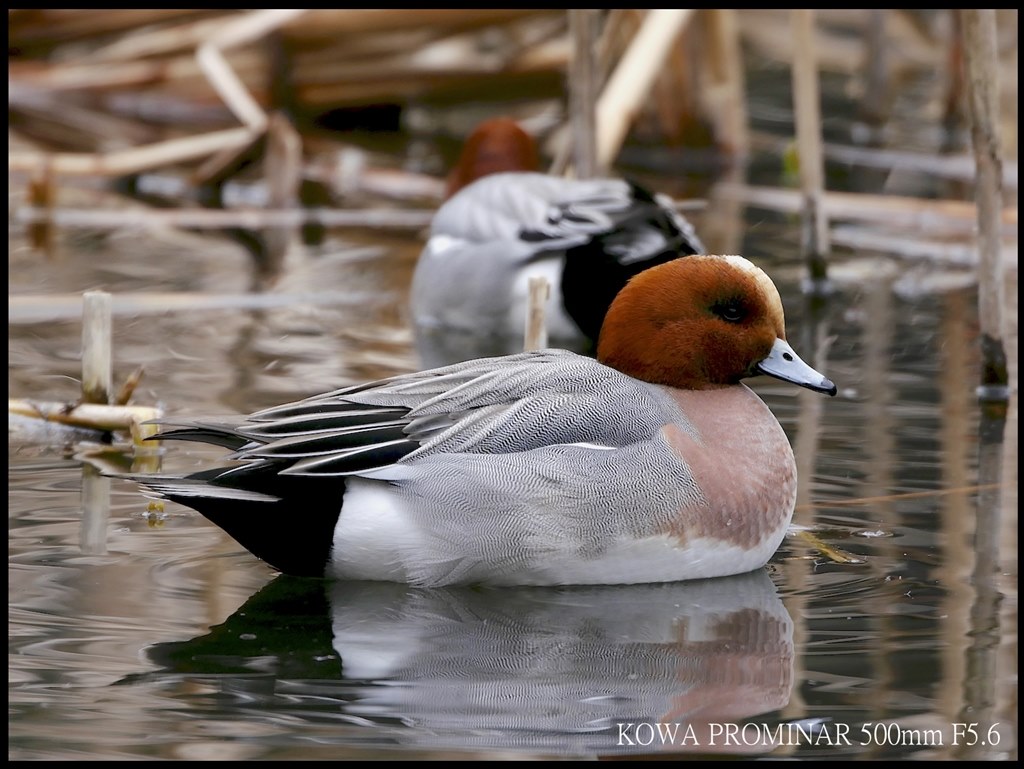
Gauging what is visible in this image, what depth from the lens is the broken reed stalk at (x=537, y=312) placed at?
16.8 ft

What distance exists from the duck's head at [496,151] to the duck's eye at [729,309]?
4.27 m

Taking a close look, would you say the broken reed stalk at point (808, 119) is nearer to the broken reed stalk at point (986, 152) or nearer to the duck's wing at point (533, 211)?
the duck's wing at point (533, 211)

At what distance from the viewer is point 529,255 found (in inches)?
279

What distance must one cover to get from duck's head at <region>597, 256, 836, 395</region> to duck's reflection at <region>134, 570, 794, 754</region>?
531 millimetres

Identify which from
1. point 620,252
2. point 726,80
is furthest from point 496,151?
point 726,80

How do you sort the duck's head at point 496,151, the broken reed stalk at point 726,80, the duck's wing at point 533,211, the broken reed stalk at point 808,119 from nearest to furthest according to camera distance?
the duck's wing at point 533,211
the broken reed stalk at point 808,119
the duck's head at point 496,151
the broken reed stalk at point 726,80

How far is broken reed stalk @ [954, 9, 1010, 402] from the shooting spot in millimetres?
5570

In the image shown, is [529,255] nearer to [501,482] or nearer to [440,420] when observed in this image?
[440,420]

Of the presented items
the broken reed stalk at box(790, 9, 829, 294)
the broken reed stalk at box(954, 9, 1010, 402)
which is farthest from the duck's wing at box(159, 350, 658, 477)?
the broken reed stalk at box(790, 9, 829, 294)

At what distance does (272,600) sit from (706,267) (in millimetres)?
1369

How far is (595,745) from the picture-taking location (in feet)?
10.0

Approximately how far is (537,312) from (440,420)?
1219mm

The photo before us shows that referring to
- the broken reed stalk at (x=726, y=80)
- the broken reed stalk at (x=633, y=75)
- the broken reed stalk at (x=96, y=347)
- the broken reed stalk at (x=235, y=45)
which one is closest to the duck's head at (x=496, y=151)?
the broken reed stalk at (x=633, y=75)

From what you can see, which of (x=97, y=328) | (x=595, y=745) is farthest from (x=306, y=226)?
(x=595, y=745)
